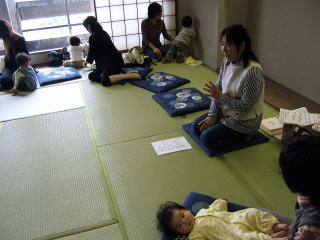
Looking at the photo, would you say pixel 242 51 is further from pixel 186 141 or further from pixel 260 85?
pixel 186 141

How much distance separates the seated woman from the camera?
224 centimetres

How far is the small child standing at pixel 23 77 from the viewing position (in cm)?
391

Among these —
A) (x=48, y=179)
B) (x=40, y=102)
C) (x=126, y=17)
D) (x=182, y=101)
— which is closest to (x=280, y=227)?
(x=48, y=179)

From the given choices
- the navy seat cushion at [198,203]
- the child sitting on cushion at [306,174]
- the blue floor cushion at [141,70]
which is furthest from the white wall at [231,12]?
the child sitting on cushion at [306,174]

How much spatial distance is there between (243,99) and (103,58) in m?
2.48

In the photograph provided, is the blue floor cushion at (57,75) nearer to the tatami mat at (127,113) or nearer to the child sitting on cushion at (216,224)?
the tatami mat at (127,113)

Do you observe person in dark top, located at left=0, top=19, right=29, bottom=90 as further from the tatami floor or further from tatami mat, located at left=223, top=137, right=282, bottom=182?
tatami mat, located at left=223, top=137, right=282, bottom=182

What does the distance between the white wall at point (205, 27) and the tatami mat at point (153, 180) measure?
2.19m

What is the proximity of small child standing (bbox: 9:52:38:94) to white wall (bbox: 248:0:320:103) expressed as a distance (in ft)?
9.85

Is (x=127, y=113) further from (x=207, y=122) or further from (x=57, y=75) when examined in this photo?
(x=57, y=75)

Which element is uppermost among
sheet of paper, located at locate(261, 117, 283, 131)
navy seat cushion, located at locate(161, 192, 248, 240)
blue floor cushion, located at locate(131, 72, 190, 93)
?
blue floor cushion, located at locate(131, 72, 190, 93)

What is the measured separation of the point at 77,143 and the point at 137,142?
54 centimetres

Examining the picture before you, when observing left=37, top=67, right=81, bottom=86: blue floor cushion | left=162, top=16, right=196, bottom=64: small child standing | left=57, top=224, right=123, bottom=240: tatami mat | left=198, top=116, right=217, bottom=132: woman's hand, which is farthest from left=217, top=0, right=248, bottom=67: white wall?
left=57, top=224, right=123, bottom=240: tatami mat

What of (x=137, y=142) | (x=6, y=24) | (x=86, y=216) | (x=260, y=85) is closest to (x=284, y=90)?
(x=260, y=85)
